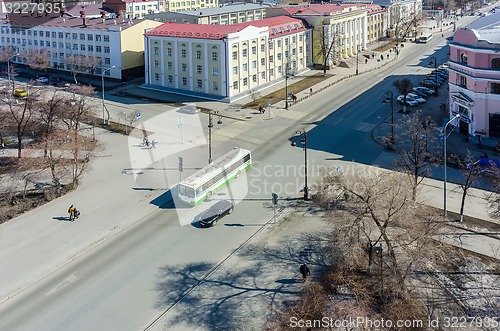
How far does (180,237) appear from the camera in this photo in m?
28.9

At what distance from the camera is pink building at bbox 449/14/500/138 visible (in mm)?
41125

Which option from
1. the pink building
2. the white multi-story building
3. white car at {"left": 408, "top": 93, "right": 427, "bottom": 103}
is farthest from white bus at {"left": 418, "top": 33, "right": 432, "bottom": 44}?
the pink building

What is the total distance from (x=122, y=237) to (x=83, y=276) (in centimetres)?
420

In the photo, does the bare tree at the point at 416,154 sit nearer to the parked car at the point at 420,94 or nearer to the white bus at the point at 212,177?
the white bus at the point at 212,177

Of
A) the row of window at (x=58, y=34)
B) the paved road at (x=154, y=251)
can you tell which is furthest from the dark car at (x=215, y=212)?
the row of window at (x=58, y=34)

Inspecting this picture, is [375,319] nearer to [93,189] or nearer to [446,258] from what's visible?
[446,258]

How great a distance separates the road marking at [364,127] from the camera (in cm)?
4766

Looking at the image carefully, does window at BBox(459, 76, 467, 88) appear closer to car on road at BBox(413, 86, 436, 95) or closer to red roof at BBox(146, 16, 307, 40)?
car on road at BBox(413, 86, 436, 95)

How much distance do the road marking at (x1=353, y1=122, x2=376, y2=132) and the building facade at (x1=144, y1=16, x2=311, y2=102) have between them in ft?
54.3

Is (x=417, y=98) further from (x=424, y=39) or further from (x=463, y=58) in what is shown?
(x=424, y=39)

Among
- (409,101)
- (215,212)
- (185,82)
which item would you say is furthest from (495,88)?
(185,82)

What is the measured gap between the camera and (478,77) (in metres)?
41.8

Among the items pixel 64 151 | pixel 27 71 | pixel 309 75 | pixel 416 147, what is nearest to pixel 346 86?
pixel 309 75

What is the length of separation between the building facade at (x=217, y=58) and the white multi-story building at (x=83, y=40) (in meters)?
7.71
